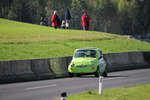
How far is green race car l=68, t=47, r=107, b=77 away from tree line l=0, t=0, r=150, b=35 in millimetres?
90275

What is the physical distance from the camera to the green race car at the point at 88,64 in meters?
18.2

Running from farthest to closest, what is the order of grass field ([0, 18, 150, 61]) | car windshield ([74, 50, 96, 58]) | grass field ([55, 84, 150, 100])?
grass field ([0, 18, 150, 61])
car windshield ([74, 50, 96, 58])
grass field ([55, 84, 150, 100])

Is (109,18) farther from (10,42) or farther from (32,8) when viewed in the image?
(10,42)

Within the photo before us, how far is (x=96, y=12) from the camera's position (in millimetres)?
120375

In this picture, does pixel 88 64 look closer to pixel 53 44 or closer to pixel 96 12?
pixel 53 44

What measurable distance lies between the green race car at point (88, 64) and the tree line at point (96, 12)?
90275 millimetres

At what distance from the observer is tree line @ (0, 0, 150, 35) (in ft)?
372

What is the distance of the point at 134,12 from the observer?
12331 centimetres

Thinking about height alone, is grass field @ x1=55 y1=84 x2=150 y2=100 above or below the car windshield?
below

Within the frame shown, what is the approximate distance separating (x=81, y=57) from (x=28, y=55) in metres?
8.38

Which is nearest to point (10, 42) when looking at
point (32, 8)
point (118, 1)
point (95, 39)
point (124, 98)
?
point (95, 39)

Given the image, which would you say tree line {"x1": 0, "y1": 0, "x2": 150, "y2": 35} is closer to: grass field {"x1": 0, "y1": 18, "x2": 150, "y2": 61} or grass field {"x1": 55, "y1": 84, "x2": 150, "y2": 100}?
grass field {"x1": 0, "y1": 18, "x2": 150, "y2": 61}

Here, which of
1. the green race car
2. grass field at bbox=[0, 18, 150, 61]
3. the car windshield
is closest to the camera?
the green race car

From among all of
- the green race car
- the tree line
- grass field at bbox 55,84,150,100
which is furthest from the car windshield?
the tree line
